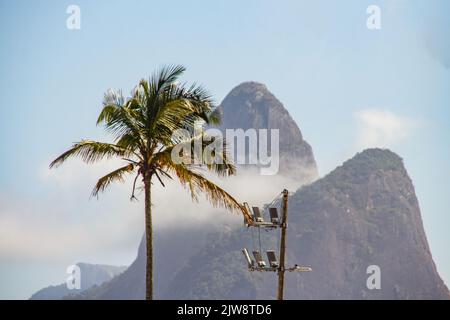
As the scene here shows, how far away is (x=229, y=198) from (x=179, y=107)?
329 cm

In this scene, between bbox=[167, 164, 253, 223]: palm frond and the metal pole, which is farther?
the metal pole

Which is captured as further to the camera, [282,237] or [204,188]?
[282,237]

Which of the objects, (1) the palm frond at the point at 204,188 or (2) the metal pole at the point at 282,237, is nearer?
(1) the palm frond at the point at 204,188

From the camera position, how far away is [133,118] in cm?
2712

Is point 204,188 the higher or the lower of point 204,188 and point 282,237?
the higher
